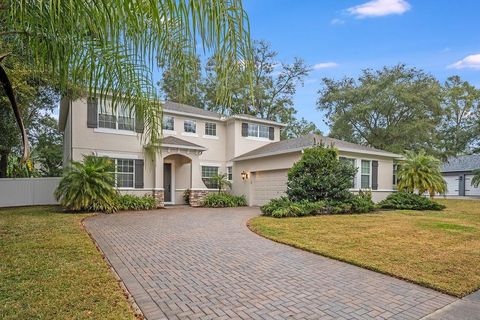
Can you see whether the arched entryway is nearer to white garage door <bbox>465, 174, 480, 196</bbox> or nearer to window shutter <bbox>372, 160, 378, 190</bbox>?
window shutter <bbox>372, 160, 378, 190</bbox>

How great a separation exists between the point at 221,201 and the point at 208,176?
272cm

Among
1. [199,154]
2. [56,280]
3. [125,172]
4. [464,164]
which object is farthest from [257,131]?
[464,164]

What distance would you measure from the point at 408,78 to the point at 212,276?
79.1 ft

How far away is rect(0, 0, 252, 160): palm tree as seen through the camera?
4.87 ft

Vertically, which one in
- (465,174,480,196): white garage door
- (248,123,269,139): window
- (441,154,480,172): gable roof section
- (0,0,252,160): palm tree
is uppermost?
(248,123,269,139): window

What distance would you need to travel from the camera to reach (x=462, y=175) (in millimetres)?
31656

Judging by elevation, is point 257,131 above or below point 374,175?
above

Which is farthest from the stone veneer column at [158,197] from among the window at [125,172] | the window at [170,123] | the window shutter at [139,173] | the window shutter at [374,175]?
the window shutter at [374,175]

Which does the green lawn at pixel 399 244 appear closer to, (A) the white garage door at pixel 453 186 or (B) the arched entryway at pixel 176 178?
(B) the arched entryway at pixel 176 178

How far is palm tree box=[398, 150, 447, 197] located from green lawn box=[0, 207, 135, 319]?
1531 cm

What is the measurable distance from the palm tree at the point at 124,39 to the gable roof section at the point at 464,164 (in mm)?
35138

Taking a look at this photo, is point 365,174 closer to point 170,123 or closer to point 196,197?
point 196,197

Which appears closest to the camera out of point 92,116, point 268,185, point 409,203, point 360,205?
point 360,205

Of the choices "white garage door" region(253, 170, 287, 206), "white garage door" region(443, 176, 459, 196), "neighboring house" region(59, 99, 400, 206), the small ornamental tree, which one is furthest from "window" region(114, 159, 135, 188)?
"white garage door" region(443, 176, 459, 196)
